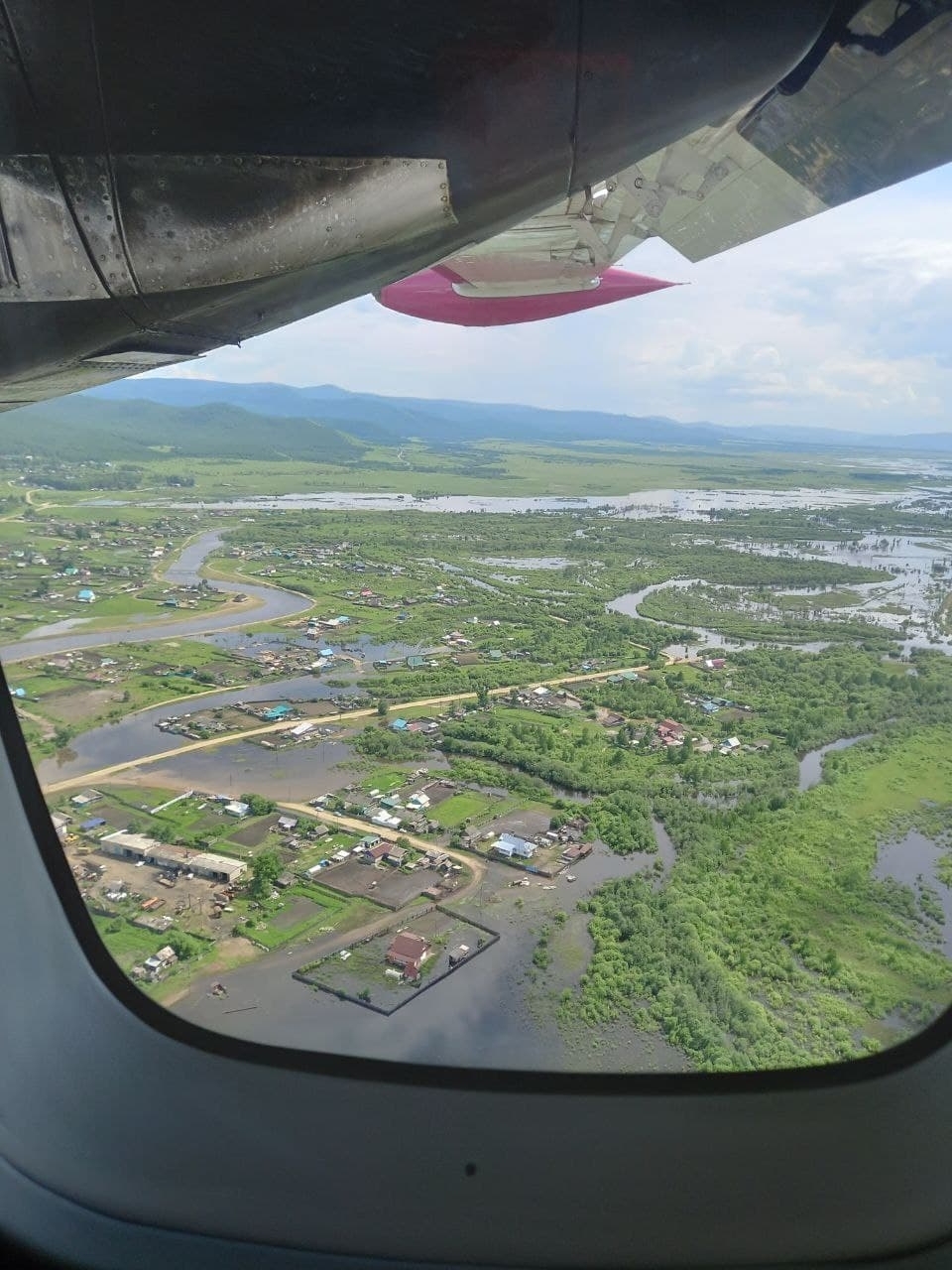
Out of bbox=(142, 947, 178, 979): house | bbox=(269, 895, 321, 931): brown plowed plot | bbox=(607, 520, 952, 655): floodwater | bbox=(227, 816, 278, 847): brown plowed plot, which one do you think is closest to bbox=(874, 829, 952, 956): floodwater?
bbox=(607, 520, 952, 655): floodwater

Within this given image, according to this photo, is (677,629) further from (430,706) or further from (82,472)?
(82,472)

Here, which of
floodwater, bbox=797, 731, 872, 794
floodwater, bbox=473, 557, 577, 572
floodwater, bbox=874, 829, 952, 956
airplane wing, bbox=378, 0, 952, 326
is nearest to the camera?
airplane wing, bbox=378, 0, 952, 326

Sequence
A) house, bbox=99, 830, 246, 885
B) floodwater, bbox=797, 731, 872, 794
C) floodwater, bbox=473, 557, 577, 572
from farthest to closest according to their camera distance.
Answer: floodwater, bbox=473, 557, 577, 572 → floodwater, bbox=797, 731, 872, 794 → house, bbox=99, 830, 246, 885

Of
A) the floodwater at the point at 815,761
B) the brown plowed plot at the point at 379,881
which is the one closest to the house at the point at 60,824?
the brown plowed plot at the point at 379,881

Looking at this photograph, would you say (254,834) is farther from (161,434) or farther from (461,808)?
(161,434)

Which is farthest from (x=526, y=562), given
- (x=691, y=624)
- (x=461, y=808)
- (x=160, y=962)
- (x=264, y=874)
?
(x=160, y=962)

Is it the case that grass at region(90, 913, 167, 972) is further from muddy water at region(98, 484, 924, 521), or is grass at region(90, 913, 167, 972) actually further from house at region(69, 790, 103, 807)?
muddy water at region(98, 484, 924, 521)
